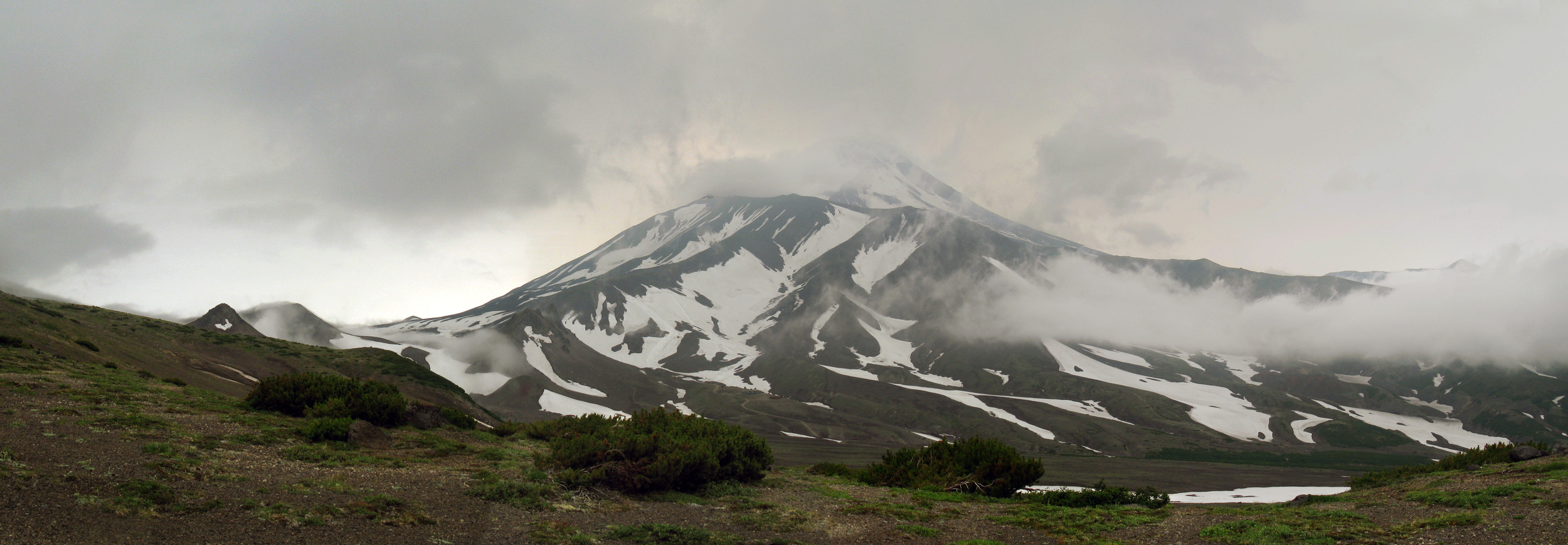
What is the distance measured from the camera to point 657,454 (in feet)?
56.9

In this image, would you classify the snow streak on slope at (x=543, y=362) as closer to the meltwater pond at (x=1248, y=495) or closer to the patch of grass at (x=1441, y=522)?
the meltwater pond at (x=1248, y=495)

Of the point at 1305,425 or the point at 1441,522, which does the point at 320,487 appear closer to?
the point at 1441,522

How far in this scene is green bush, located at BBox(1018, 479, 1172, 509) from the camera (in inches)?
793

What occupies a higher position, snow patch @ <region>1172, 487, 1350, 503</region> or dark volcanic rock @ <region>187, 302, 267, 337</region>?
dark volcanic rock @ <region>187, 302, 267, 337</region>

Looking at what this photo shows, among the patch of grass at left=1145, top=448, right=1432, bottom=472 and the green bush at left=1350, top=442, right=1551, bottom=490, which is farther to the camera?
the patch of grass at left=1145, top=448, right=1432, bottom=472

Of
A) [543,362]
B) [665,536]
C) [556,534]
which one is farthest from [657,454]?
[543,362]

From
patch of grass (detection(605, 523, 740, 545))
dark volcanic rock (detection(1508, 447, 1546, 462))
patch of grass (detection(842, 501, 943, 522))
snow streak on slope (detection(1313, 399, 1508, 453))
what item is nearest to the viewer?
patch of grass (detection(605, 523, 740, 545))

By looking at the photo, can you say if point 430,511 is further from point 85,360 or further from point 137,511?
point 85,360

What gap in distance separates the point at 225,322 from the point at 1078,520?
13500 cm

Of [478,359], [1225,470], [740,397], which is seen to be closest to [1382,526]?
[1225,470]

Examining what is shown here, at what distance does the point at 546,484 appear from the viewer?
1521 centimetres

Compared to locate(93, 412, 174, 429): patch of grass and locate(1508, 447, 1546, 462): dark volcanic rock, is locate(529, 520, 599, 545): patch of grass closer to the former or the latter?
locate(93, 412, 174, 429): patch of grass

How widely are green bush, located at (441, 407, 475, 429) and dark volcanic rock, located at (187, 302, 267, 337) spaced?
107 metres

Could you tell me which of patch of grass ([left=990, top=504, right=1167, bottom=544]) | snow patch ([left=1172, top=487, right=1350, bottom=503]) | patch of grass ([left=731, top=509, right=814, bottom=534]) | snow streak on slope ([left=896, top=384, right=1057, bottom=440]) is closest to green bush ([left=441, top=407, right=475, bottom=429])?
patch of grass ([left=731, top=509, right=814, bottom=534])
